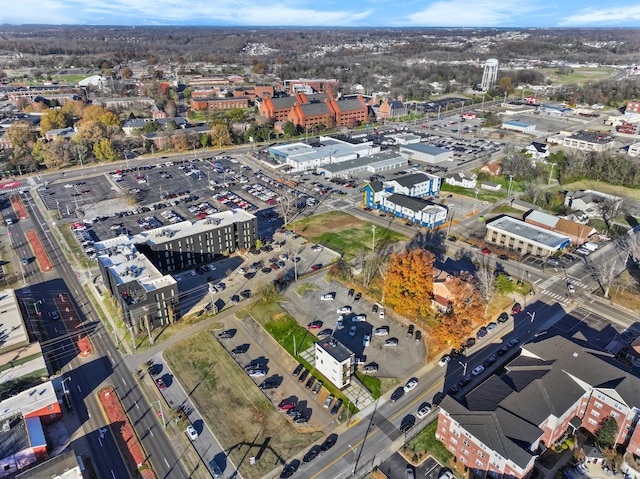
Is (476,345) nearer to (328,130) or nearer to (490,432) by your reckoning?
(490,432)

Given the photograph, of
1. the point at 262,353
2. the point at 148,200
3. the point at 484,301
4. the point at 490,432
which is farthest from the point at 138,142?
the point at 490,432

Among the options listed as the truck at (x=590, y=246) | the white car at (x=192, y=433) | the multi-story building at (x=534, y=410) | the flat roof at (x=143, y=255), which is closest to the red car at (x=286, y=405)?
the white car at (x=192, y=433)

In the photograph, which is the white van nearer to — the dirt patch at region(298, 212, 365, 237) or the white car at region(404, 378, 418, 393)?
the dirt patch at region(298, 212, 365, 237)

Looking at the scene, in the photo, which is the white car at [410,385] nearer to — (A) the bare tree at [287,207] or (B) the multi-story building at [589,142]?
(A) the bare tree at [287,207]

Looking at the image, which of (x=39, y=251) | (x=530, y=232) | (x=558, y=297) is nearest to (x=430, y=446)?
(x=558, y=297)

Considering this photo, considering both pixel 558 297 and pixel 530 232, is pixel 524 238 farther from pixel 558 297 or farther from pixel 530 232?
pixel 558 297

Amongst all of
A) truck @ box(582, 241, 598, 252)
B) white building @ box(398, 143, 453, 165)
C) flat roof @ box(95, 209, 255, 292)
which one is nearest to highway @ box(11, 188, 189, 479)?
flat roof @ box(95, 209, 255, 292)
